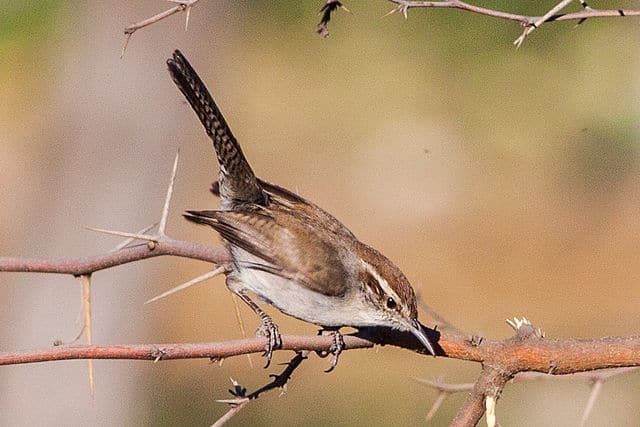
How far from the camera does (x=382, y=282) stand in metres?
4.12

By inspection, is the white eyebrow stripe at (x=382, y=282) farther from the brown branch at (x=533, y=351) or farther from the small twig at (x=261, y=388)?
the small twig at (x=261, y=388)

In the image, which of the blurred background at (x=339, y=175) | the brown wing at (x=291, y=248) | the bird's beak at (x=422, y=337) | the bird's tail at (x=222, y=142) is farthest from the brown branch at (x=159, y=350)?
the bird's tail at (x=222, y=142)

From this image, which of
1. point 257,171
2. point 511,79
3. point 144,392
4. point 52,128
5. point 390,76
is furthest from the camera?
point 257,171

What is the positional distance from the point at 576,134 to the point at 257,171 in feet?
23.4

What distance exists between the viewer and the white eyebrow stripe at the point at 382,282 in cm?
400

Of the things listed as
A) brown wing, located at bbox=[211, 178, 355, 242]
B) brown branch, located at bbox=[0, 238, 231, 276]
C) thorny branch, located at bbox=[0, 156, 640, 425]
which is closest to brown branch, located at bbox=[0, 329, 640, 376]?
thorny branch, located at bbox=[0, 156, 640, 425]

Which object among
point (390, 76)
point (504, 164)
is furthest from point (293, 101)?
point (504, 164)

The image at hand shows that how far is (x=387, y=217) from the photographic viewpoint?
22266 millimetres

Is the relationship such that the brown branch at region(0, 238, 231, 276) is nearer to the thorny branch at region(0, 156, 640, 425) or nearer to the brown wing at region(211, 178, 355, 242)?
the thorny branch at region(0, 156, 640, 425)

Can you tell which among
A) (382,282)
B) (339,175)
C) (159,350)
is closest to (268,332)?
(382,282)

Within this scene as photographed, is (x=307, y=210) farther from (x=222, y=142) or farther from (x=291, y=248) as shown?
(x=222, y=142)

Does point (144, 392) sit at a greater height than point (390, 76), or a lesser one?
lesser

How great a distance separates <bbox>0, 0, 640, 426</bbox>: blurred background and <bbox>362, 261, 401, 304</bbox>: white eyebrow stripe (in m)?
0.67

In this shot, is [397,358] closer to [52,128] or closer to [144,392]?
[144,392]
